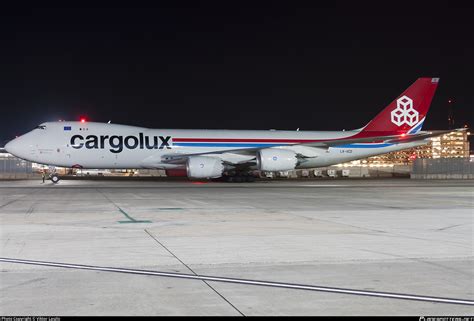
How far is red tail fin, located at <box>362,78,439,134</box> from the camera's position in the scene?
129ft

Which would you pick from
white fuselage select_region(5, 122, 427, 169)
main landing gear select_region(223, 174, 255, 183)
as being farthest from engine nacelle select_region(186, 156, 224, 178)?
main landing gear select_region(223, 174, 255, 183)

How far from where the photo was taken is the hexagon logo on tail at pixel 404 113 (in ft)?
129

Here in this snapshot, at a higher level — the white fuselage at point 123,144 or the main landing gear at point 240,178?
the white fuselage at point 123,144

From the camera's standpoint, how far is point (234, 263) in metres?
7.95

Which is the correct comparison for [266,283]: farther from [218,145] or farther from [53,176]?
[53,176]

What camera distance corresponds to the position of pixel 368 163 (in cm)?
10781

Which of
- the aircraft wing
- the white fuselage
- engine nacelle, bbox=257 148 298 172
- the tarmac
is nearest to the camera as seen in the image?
the tarmac

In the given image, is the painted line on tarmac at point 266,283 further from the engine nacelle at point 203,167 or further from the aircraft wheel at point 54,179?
the aircraft wheel at point 54,179

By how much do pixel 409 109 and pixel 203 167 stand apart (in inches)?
626

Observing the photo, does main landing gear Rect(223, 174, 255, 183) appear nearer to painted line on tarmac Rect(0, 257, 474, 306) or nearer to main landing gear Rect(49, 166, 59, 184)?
main landing gear Rect(49, 166, 59, 184)

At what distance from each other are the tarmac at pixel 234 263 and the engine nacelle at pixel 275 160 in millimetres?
18667

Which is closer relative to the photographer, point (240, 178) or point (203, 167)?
point (203, 167)

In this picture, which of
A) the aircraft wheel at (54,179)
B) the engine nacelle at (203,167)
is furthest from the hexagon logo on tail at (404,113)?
the aircraft wheel at (54,179)

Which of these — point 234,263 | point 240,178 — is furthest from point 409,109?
point 234,263
